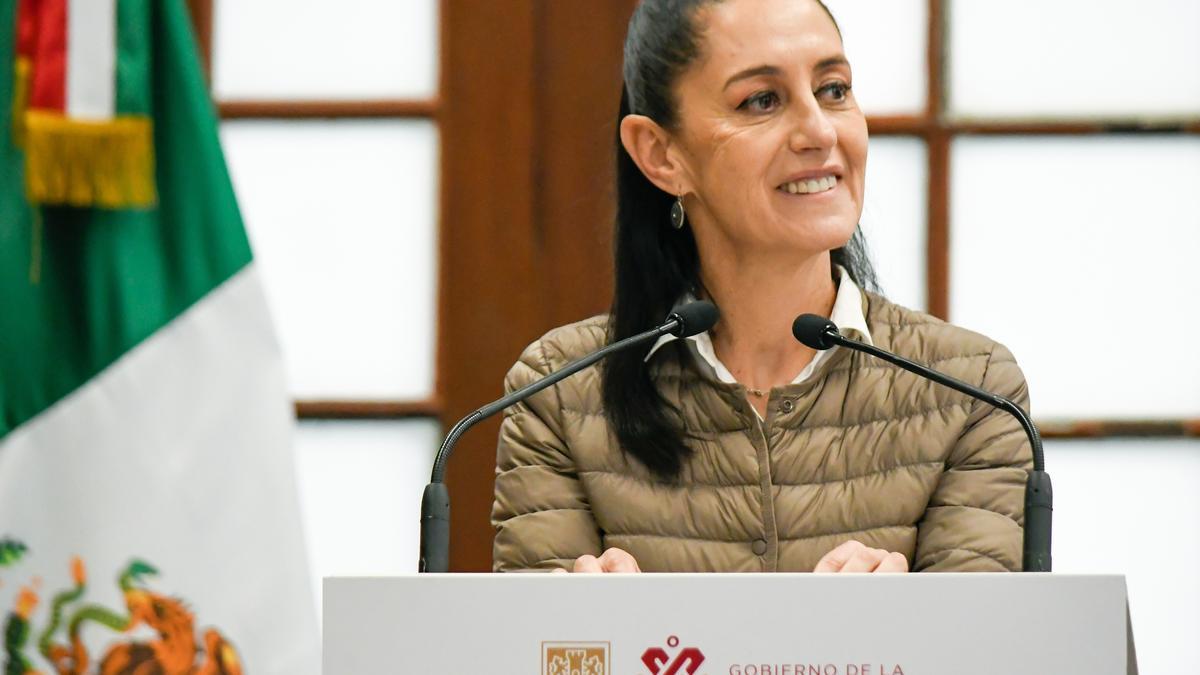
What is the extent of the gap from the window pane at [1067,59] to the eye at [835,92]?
60cm

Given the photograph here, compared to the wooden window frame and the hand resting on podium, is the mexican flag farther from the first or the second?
the hand resting on podium

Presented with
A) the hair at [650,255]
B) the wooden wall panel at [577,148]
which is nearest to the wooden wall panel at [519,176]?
the wooden wall panel at [577,148]

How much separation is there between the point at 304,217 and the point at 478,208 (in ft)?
0.99

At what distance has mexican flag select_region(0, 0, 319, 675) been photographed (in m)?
1.84

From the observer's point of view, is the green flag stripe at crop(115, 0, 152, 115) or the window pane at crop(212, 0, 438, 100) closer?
the green flag stripe at crop(115, 0, 152, 115)

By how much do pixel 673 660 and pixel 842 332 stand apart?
78 cm

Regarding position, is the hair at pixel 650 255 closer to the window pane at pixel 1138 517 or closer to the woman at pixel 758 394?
the woman at pixel 758 394

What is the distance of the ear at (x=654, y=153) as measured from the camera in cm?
189

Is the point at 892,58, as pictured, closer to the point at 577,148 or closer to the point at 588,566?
the point at 577,148

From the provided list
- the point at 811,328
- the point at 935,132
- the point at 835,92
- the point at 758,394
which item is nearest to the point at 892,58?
the point at 935,132

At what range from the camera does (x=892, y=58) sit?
237cm

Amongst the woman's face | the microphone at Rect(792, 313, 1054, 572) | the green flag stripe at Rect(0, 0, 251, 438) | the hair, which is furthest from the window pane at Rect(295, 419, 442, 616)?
the microphone at Rect(792, 313, 1054, 572)

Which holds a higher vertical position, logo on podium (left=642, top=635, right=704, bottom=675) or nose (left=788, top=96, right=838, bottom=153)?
nose (left=788, top=96, right=838, bottom=153)

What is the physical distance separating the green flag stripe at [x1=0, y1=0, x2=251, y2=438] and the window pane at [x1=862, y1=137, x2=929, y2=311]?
40.1 inches
